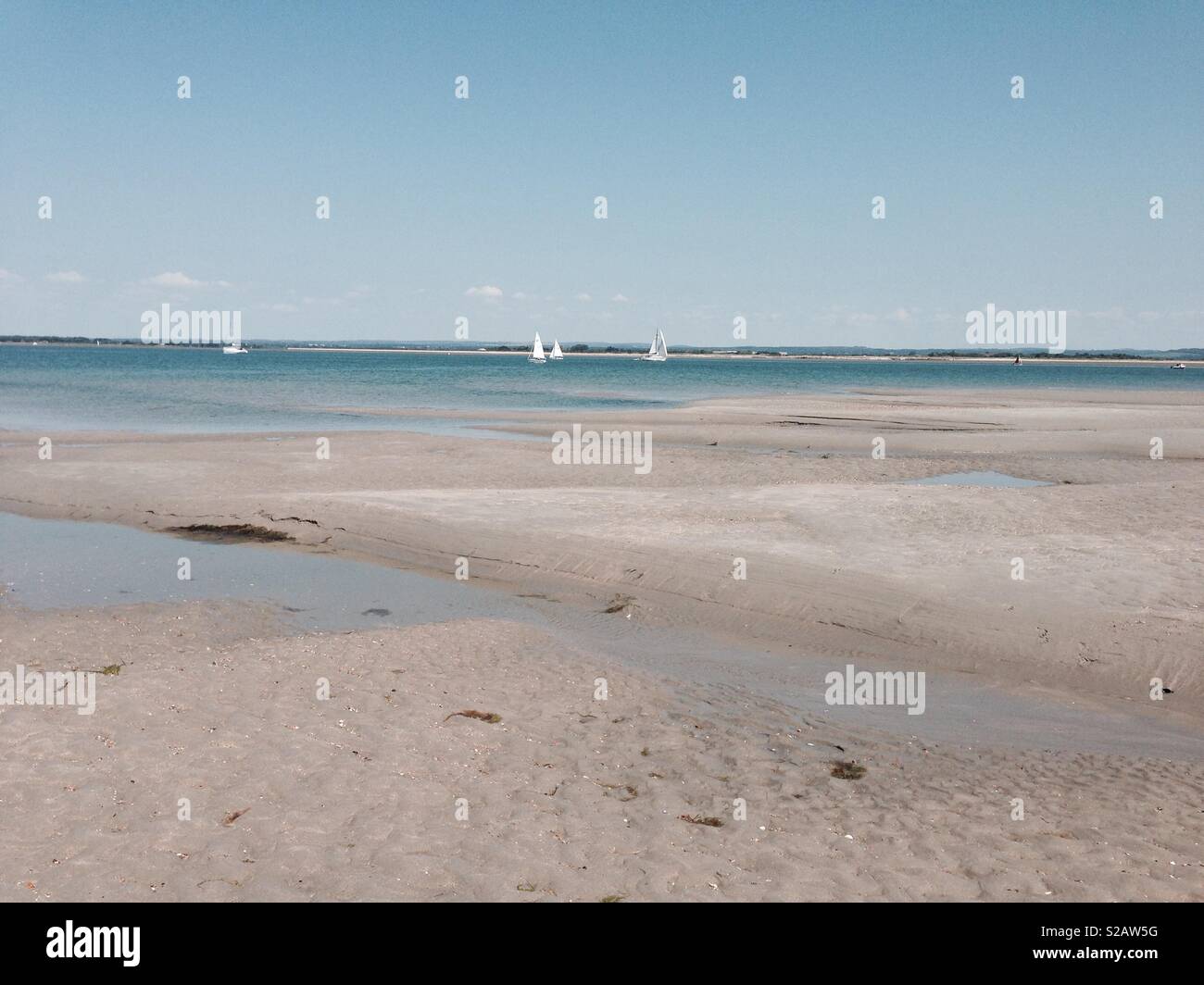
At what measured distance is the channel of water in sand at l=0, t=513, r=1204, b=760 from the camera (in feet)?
30.6

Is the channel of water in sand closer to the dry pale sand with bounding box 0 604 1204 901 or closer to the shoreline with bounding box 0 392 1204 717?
the dry pale sand with bounding box 0 604 1204 901

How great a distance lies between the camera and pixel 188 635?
39.3 feet

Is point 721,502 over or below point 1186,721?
over

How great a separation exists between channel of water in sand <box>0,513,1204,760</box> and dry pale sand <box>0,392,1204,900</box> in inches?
14.7

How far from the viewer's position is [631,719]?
9.18 meters

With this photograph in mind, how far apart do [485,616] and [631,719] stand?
4.61m

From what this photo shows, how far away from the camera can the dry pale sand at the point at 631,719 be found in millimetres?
6195

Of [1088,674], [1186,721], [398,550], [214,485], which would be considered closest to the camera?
[1186,721]

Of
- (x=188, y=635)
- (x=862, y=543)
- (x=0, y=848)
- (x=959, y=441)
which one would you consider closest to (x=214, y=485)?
(x=188, y=635)

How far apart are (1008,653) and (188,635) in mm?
10273

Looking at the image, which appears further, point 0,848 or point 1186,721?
point 1186,721

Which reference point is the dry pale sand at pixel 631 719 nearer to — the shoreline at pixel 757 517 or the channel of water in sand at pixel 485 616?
the shoreline at pixel 757 517
